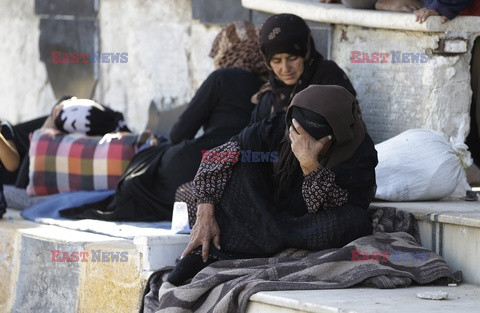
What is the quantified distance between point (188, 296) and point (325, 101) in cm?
96

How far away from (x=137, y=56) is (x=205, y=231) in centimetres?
354

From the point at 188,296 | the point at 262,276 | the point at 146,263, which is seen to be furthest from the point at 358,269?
the point at 146,263

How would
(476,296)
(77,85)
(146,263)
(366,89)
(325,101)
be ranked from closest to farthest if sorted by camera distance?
(476,296), (325,101), (146,263), (366,89), (77,85)

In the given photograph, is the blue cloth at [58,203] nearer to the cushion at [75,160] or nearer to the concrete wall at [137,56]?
the cushion at [75,160]

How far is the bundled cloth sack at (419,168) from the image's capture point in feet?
16.3

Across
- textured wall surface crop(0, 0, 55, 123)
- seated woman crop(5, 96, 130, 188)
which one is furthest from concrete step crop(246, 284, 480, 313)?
textured wall surface crop(0, 0, 55, 123)

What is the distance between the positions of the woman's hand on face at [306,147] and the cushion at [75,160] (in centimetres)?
243

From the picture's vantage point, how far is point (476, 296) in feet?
13.2

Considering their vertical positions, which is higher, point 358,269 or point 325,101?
point 325,101

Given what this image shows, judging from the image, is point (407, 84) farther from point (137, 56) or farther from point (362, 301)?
point (137, 56)

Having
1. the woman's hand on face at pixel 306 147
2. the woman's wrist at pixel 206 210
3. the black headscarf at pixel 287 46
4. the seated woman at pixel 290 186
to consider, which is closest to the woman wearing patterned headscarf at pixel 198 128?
the black headscarf at pixel 287 46

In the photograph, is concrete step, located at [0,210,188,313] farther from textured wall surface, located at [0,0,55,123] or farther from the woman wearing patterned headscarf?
textured wall surface, located at [0,0,55,123]

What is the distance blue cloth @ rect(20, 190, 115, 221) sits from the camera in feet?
21.0

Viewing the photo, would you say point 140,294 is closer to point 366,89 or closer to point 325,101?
point 325,101
